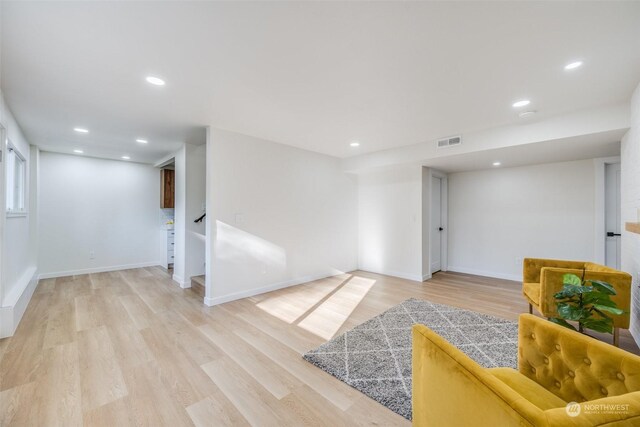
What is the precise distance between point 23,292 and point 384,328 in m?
4.59

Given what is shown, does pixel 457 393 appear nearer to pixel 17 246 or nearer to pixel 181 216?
pixel 181 216

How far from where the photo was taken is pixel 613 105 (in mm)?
2762

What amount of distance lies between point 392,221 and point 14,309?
18.4 ft

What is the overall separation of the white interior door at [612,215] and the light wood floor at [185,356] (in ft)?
4.75

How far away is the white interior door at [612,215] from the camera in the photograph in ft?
13.1

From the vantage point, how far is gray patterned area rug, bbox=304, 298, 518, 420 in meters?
1.95

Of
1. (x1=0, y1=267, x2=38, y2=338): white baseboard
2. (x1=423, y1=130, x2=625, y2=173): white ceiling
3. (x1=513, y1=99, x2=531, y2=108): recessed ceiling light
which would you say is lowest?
(x1=0, y1=267, x2=38, y2=338): white baseboard

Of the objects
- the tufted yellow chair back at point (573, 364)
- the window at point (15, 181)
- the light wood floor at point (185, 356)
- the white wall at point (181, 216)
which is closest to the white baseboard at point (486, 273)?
the light wood floor at point (185, 356)

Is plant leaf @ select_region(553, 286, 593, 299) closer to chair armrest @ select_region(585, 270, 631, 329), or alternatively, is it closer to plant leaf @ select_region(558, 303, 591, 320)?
plant leaf @ select_region(558, 303, 591, 320)

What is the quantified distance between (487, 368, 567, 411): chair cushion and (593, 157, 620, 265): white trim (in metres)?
4.24

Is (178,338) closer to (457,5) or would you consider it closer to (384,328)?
(384,328)

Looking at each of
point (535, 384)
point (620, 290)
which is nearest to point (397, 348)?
point (535, 384)

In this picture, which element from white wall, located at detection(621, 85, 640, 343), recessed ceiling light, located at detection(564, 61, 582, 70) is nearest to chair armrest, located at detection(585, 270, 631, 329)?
white wall, located at detection(621, 85, 640, 343)

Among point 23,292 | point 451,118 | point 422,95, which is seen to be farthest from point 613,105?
point 23,292
